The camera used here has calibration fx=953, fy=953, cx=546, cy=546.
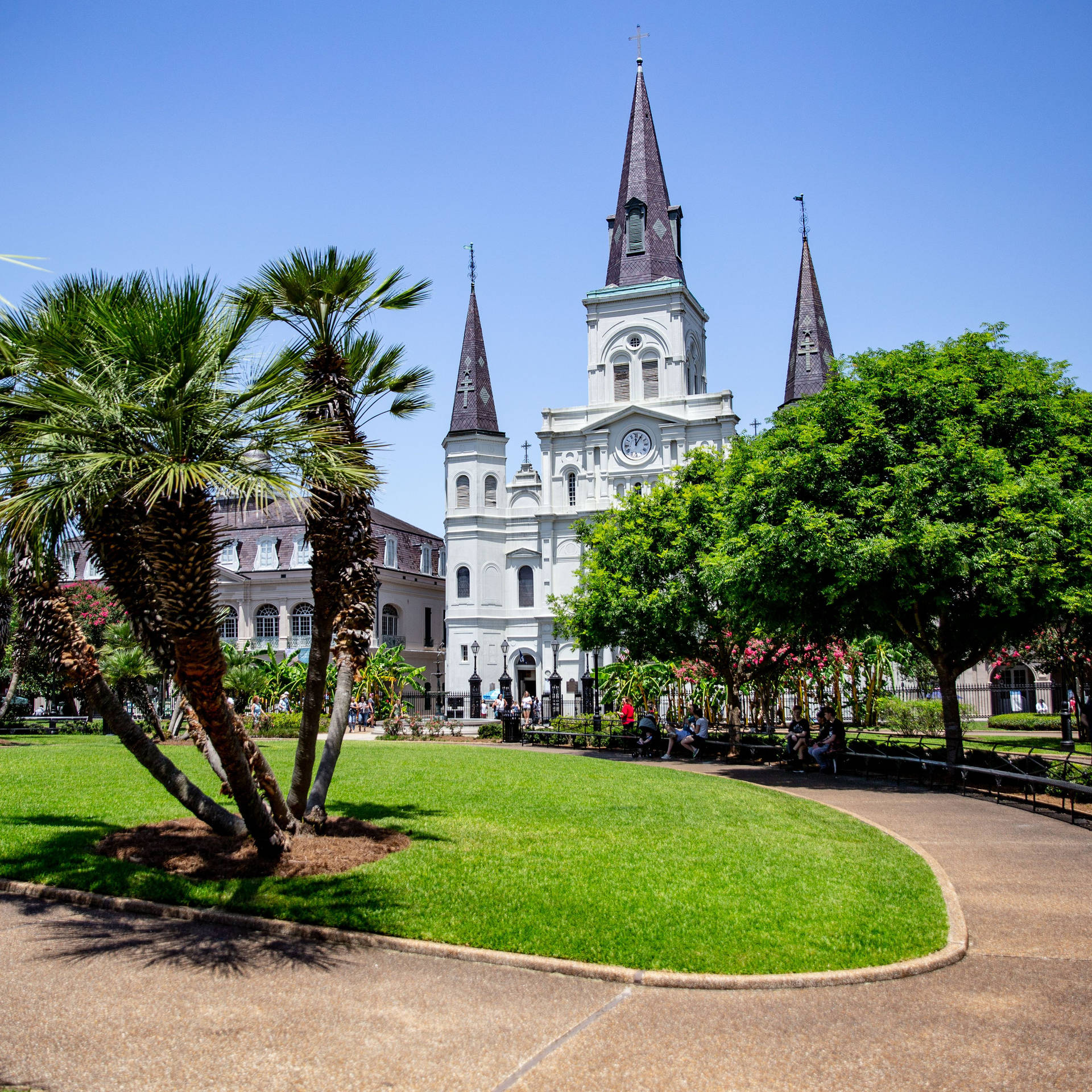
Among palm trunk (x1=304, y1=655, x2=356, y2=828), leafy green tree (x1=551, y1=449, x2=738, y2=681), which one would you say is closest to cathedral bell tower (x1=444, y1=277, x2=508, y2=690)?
leafy green tree (x1=551, y1=449, x2=738, y2=681)

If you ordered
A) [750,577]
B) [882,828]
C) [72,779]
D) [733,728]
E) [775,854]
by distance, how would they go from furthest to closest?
[733,728] → [750,577] → [72,779] → [882,828] → [775,854]

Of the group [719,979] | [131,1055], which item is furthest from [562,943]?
[131,1055]

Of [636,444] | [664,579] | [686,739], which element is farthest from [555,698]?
[636,444]

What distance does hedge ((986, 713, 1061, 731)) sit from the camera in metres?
36.1

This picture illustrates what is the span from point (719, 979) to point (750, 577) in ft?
39.0

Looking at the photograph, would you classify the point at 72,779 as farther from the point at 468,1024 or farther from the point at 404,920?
the point at 468,1024

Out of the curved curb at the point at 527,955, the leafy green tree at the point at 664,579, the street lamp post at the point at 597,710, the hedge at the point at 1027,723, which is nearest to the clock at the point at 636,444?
the street lamp post at the point at 597,710

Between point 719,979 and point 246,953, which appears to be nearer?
point 719,979

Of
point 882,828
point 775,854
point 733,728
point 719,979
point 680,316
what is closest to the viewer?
point 719,979

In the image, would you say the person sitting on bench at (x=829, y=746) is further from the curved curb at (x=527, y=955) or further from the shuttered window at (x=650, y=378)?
the shuttered window at (x=650, y=378)

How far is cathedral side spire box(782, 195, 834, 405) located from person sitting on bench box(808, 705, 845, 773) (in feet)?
133

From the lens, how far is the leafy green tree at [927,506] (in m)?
15.7

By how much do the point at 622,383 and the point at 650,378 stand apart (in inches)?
68.4

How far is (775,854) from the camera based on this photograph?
10.2 m
